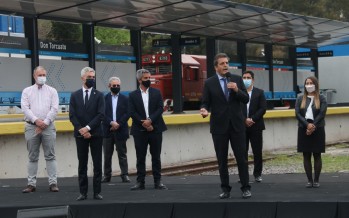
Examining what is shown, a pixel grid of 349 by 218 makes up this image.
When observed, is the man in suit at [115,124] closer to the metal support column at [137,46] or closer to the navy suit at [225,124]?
the navy suit at [225,124]

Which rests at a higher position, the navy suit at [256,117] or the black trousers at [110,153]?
the navy suit at [256,117]

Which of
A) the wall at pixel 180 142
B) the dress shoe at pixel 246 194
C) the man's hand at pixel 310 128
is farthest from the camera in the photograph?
the wall at pixel 180 142

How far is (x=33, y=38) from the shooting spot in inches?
733

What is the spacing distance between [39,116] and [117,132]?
237 centimetres

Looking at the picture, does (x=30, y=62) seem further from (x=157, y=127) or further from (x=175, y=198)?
(x=175, y=198)

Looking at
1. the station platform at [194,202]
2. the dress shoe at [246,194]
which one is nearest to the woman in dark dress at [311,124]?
the station platform at [194,202]

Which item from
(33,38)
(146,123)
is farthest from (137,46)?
(146,123)

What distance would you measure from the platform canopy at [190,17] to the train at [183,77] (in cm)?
725

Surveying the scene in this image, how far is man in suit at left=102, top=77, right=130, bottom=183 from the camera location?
14148 millimetres

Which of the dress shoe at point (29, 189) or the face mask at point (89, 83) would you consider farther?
the dress shoe at point (29, 189)

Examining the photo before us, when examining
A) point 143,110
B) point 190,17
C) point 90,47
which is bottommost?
point 143,110

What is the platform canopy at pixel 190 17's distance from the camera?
1859 centimetres

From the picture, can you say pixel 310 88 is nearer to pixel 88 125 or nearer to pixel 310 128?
pixel 310 128

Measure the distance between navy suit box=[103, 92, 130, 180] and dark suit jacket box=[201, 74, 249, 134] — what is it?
11.0 feet
